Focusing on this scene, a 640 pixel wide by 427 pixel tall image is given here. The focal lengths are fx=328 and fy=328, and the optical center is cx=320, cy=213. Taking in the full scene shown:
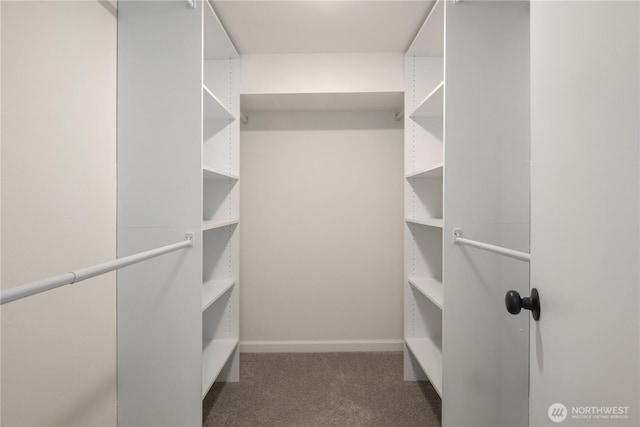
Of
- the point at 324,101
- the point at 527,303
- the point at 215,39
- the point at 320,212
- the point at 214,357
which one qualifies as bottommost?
the point at 214,357

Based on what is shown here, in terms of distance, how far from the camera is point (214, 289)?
6.51 feet

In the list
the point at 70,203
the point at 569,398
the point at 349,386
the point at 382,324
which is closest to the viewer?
the point at 569,398

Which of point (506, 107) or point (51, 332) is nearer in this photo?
point (51, 332)

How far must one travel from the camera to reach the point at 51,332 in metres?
1.19

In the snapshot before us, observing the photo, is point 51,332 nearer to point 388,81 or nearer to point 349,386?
point 349,386

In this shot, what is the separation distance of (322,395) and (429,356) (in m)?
0.69

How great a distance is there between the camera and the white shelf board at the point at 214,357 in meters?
1.72

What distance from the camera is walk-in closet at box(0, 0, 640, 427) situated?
0.59m

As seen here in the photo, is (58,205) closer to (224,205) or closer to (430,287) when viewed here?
(224,205)

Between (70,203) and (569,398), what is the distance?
1624mm

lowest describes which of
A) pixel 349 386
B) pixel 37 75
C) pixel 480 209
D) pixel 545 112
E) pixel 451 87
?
pixel 349 386

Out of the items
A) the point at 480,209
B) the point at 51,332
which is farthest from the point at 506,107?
the point at 51,332

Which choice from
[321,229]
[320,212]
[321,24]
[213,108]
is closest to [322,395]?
[321,229]

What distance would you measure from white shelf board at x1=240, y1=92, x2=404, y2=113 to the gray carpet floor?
1920 mm
